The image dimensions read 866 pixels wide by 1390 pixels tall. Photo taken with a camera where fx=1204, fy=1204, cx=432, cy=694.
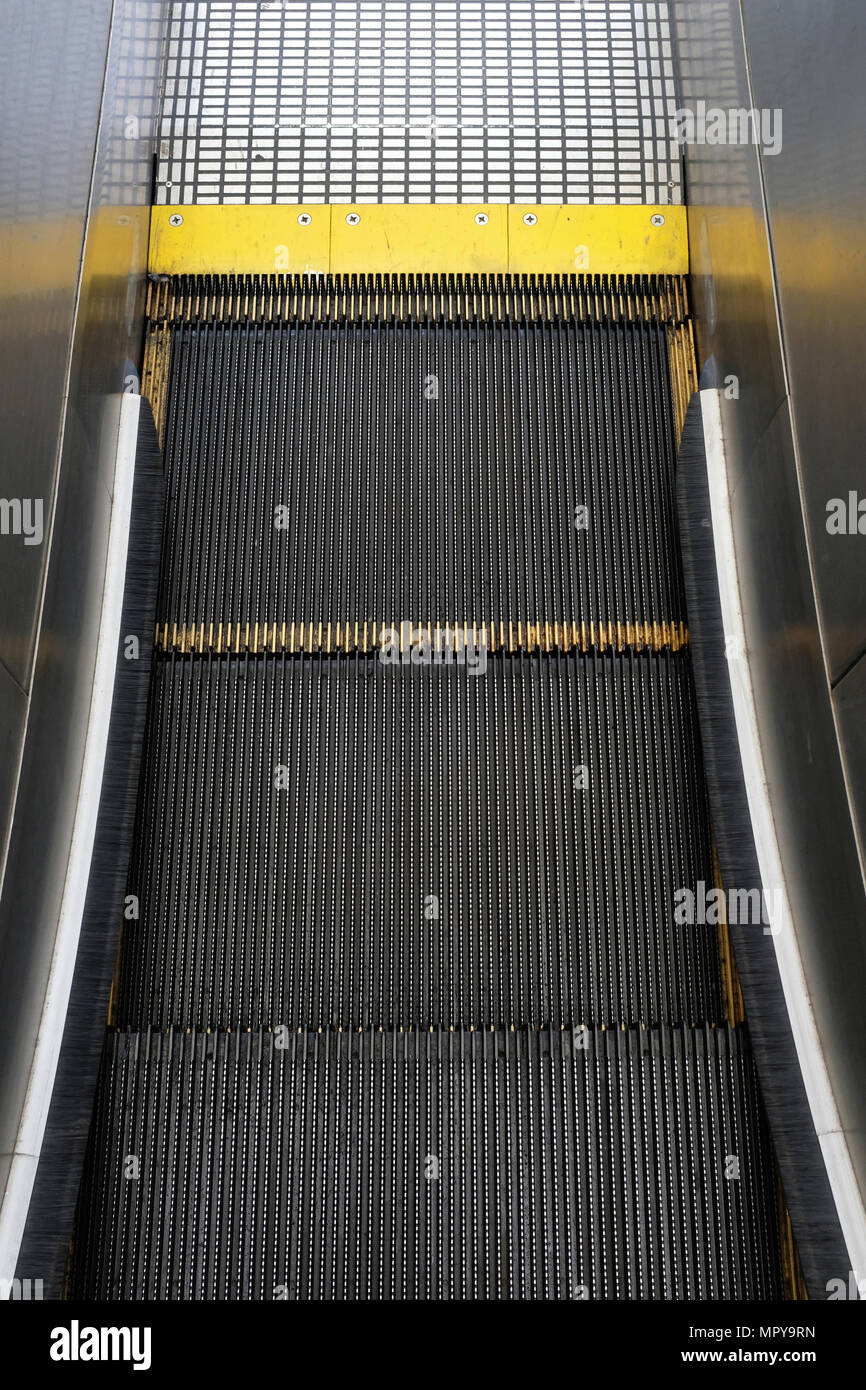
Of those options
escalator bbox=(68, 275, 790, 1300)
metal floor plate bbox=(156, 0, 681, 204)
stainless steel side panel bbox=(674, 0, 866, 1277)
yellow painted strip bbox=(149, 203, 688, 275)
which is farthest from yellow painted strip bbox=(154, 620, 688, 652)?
metal floor plate bbox=(156, 0, 681, 204)

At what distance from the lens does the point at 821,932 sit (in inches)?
189

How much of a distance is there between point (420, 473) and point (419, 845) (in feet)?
6.79

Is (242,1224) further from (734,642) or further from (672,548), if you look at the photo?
(672,548)

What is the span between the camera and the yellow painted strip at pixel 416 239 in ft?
23.3

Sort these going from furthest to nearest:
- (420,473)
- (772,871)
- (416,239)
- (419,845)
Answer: (416,239), (420,473), (419,845), (772,871)

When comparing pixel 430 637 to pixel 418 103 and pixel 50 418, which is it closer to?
pixel 50 418

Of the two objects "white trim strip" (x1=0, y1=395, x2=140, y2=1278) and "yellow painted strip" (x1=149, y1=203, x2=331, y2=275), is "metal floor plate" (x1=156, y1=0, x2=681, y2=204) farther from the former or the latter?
"white trim strip" (x1=0, y1=395, x2=140, y2=1278)

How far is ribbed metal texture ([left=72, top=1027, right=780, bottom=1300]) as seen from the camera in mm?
4934

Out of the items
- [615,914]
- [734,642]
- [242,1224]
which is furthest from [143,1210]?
[734,642]

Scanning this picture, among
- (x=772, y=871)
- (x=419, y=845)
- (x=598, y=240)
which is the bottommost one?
(x=772, y=871)

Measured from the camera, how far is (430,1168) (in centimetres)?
510

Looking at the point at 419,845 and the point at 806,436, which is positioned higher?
the point at 806,436

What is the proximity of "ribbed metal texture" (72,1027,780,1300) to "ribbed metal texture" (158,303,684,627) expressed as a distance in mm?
2206

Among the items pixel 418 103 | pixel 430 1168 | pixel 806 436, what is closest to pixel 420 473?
pixel 806 436
